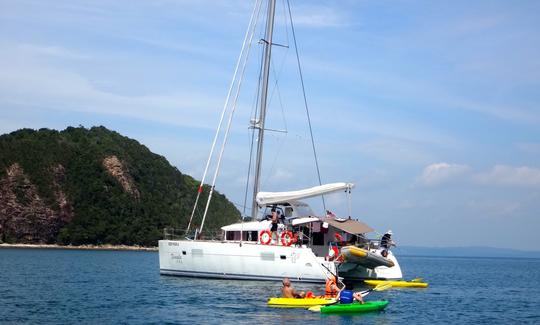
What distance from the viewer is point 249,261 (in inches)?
1567

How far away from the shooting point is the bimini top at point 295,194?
42781 millimetres

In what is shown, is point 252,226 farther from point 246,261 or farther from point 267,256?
point 267,256

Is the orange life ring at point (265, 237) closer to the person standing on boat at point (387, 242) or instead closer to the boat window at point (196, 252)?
the boat window at point (196, 252)

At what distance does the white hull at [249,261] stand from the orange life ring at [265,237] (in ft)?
1.64

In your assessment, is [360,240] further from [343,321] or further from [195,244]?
[343,321]

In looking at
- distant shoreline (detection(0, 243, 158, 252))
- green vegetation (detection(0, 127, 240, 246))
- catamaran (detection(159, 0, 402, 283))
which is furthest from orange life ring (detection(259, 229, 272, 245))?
green vegetation (detection(0, 127, 240, 246))

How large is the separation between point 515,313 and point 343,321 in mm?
12071

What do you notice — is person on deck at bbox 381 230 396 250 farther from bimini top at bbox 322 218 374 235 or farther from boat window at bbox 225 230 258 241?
boat window at bbox 225 230 258 241

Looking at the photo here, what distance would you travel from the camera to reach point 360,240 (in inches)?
1729

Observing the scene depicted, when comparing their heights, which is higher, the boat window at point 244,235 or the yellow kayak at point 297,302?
the boat window at point 244,235

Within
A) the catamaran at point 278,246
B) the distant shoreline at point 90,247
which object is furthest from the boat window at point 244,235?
the distant shoreline at point 90,247

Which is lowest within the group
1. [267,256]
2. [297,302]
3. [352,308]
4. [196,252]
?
[352,308]

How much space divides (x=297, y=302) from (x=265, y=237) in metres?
8.64

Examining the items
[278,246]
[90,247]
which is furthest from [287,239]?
[90,247]
